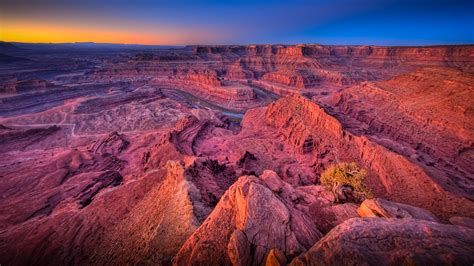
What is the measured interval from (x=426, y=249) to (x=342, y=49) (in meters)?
144

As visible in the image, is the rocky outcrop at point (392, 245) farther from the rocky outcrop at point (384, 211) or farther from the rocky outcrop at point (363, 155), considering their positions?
the rocky outcrop at point (363, 155)

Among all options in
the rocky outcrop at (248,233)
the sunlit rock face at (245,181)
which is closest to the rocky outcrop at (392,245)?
the sunlit rock face at (245,181)

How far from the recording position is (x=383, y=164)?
21531 mm

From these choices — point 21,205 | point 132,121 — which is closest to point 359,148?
point 21,205

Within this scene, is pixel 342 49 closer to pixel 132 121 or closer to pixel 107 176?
pixel 132 121

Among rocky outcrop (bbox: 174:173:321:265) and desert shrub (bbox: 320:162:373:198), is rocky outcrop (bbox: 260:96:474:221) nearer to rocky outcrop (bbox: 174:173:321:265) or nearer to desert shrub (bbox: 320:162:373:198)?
desert shrub (bbox: 320:162:373:198)

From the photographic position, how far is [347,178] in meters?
17.3

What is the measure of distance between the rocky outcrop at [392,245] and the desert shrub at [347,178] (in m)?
8.22

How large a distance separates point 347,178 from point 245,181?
983cm

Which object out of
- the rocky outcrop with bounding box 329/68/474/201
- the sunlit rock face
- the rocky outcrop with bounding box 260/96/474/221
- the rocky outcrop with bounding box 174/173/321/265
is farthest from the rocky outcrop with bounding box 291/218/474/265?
the rocky outcrop with bounding box 329/68/474/201

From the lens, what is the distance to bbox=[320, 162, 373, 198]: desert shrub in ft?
53.9

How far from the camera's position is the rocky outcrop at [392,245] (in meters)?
6.08

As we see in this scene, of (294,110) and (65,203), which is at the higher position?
(294,110)

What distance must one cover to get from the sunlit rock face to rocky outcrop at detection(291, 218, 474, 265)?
4 centimetres
